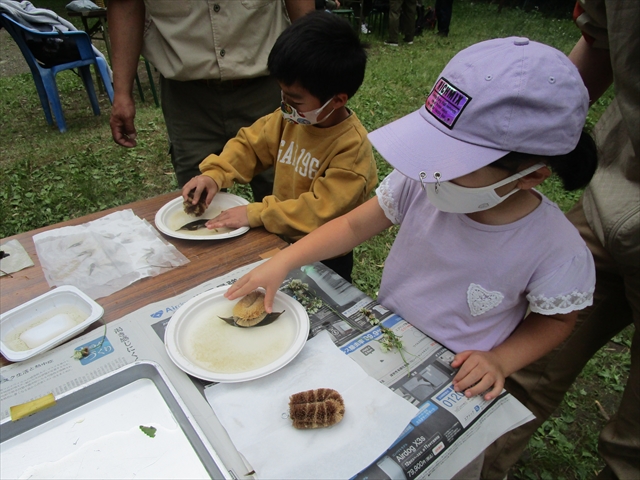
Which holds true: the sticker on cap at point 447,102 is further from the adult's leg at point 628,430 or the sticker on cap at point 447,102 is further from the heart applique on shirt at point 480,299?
the adult's leg at point 628,430

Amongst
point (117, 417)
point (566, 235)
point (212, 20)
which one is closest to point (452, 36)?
point (212, 20)

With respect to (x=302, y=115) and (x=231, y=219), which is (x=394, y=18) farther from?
(x=231, y=219)

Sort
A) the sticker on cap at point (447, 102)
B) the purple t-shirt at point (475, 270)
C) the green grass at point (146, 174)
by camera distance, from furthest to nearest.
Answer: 1. the green grass at point (146, 174)
2. the purple t-shirt at point (475, 270)
3. the sticker on cap at point (447, 102)

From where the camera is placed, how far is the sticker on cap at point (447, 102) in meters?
1.00

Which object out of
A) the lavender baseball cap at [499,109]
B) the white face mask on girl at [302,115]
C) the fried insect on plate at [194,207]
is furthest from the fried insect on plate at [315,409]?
the white face mask on girl at [302,115]

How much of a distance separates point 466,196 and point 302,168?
35.3 inches

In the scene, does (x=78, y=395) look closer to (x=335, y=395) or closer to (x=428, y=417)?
(x=335, y=395)

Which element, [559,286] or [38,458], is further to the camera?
[559,286]

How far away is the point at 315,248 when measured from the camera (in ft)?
4.52

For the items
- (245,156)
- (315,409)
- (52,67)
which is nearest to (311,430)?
(315,409)

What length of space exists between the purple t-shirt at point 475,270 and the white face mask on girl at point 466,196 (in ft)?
0.34

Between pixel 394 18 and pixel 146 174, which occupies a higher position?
pixel 394 18

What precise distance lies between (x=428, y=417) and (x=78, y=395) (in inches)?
32.1

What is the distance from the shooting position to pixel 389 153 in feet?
3.60
